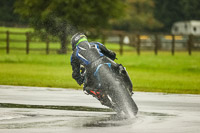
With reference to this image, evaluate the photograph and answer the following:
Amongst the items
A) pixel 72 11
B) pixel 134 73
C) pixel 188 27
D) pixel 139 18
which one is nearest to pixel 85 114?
pixel 134 73

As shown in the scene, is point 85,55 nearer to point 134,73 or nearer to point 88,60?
point 88,60

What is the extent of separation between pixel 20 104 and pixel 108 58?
306 cm

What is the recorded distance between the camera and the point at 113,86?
10.0 meters

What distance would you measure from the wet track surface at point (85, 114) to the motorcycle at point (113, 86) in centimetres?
25

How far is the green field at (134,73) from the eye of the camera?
18.9 metres

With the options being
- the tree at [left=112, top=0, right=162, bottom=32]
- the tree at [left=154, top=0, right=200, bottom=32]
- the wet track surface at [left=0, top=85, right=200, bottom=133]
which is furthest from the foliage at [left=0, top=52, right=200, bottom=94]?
the tree at [left=154, top=0, right=200, bottom=32]

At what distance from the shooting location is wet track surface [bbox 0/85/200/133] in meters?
8.95

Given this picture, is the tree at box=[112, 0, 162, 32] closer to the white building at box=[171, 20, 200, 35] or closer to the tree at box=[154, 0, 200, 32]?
the tree at box=[154, 0, 200, 32]

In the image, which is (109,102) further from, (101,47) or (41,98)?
(41,98)

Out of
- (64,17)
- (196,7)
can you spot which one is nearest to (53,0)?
(64,17)

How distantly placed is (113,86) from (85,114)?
3.72 ft

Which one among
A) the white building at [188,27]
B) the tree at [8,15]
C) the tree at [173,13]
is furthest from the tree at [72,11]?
the tree at [173,13]

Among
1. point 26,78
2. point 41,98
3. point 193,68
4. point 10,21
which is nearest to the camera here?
point 41,98

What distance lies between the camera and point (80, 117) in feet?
34.0
